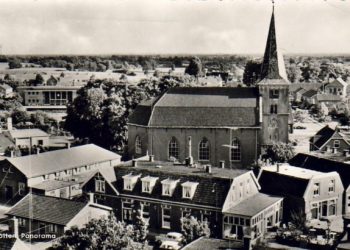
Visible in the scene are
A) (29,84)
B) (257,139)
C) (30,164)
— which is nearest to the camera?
(30,164)

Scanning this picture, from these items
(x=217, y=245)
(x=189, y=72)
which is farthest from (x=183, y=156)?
(x=189, y=72)

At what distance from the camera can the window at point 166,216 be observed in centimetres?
4053

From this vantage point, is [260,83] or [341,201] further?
[260,83]

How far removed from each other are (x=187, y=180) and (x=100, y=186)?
24.2ft

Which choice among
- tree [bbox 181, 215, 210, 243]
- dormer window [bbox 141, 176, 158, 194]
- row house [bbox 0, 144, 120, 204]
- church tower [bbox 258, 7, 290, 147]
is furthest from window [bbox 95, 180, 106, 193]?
church tower [bbox 258, 7, 290, 147]

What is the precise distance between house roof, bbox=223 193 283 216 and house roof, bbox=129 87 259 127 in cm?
1676

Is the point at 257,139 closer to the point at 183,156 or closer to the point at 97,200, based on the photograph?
the point at 183,156

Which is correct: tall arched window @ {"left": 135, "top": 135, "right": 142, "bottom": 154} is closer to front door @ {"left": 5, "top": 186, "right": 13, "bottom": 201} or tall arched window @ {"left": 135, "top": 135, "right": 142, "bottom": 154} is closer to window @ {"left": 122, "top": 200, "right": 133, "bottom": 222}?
front door @ {"left": 5, "top": 186, "right": 13, "bottom": 201}

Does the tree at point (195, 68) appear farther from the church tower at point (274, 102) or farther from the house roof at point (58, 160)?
the house roof at point (58, 160)

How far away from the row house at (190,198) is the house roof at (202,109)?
15.9m

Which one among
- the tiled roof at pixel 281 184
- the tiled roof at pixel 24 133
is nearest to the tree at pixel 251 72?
the tiled roof at pixel 24 133

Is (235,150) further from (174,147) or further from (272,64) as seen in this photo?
(272,64)

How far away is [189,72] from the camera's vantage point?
145m

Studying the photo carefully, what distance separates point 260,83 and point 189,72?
280 feet
